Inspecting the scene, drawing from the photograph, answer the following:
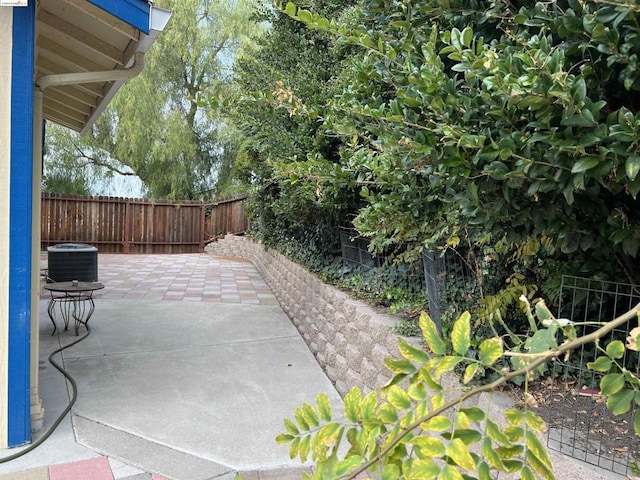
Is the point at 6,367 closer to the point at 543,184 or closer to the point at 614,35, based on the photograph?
the point at 543,184

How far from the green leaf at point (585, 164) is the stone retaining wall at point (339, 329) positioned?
1490 millimetres

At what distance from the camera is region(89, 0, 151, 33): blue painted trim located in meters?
2.44

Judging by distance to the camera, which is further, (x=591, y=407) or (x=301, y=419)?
(x=591, y=407)

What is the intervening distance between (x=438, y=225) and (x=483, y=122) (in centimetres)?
98

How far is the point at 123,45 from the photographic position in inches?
124

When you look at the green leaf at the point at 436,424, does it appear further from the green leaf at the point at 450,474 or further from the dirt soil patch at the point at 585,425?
the dirt soil patch at the point at 585,425

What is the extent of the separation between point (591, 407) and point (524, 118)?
120 centimetres

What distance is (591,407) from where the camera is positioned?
1.65 m

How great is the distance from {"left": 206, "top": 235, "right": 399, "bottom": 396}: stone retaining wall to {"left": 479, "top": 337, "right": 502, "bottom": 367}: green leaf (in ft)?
5.47

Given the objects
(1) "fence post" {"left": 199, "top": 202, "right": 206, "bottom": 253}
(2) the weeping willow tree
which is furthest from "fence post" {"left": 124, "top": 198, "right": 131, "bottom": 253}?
(1) "fence post" {"left": 199, "top": 202, "right": 206, "bottom": 253}

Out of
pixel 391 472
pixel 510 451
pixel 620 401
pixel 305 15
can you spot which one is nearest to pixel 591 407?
pixel 620 401

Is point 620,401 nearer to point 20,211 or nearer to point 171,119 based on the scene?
point 20,211

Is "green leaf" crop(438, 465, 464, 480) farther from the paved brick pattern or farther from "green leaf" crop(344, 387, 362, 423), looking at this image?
the paved brick pattern

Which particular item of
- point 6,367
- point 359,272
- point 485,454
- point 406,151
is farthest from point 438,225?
point 6,367
